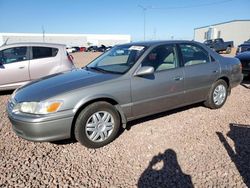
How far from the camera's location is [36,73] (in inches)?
273

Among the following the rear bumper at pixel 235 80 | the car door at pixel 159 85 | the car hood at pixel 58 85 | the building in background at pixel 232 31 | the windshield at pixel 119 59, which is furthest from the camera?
the building in background at pixel 232 31

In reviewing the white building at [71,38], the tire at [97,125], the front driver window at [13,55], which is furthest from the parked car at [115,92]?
the white building at [71,38]

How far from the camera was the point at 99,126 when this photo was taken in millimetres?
3641

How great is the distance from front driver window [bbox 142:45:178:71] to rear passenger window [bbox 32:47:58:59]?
13.4 ft

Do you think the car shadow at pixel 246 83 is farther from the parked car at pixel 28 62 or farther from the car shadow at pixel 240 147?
the parked car at pixel 28 62

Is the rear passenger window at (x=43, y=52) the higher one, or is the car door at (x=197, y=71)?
the rear passenger window at (x=43, y=52)

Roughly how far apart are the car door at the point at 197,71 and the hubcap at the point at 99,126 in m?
1.72

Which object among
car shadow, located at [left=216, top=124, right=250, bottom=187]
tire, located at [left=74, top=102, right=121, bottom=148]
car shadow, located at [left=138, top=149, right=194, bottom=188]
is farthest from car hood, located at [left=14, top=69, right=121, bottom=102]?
car shadow, located at [left=216, top=124, right=250, bottom=187]

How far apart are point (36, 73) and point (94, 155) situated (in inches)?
172

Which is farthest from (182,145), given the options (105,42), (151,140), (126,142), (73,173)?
(105,42)

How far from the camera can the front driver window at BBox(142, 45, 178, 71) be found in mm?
4168

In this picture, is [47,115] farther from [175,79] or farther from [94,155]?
[175,79]

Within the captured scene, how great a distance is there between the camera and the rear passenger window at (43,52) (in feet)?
23.2

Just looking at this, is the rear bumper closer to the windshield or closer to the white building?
the windshield
